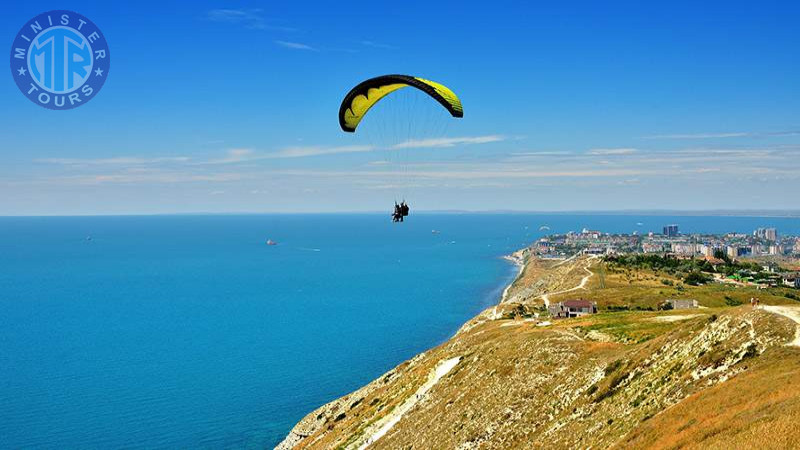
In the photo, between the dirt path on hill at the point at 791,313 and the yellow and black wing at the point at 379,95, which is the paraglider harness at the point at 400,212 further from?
the dirt path on hill at the point at 791,313

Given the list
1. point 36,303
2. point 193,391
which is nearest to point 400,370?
point 193,391

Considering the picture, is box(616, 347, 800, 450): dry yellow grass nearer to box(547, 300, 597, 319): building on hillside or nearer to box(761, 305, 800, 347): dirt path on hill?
box(761, 305, 800, 347): dirt path on hill

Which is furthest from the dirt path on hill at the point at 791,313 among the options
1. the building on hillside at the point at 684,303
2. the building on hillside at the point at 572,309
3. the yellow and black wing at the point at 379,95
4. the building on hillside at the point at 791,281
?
the building on hillside at the point at 791,281

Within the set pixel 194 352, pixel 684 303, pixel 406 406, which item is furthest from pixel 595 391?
pixel 194 352

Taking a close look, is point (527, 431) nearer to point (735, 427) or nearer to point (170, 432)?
point (735, 427)

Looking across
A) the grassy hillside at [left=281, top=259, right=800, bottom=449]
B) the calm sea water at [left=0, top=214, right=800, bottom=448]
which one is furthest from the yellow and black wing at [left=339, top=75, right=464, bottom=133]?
the calm sea water at [left=0, top=214, right=800, bottom=448]

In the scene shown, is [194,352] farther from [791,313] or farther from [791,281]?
[791,281]
